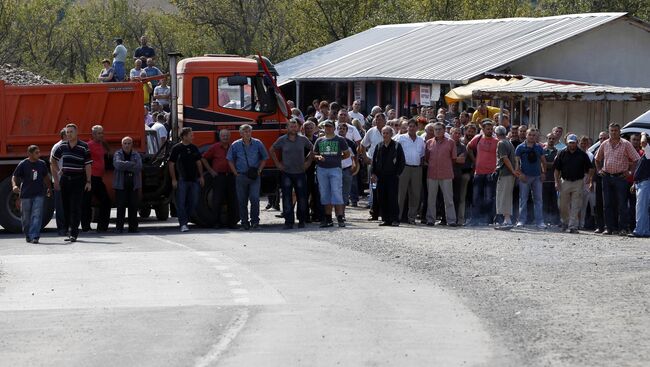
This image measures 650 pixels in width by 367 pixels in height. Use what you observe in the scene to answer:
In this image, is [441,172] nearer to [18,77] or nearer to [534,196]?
[534,196]

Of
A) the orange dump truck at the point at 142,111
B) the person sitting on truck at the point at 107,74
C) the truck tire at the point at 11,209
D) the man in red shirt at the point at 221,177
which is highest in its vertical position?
the person sitting on truck at the point at 107,74

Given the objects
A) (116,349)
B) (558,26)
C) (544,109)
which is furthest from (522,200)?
(558,26)

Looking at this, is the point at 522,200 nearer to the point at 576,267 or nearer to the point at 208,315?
the point at 576,267

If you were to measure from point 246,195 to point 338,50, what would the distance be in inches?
958

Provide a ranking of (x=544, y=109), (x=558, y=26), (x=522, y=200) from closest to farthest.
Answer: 1. (x=522, y=200)
2. (x=544, y=109)
3. (x=558, y=26)


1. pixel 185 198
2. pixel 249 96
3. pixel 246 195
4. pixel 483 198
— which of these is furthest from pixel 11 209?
pixel 483 198

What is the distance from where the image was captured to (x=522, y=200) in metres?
22.2

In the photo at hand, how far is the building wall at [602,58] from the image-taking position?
34.8m

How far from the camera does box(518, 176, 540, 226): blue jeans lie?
22.2 metres

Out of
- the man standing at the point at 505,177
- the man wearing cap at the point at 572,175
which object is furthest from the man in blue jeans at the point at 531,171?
A: the man wearing cap at the point at 572,175

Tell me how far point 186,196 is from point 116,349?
11378 mm

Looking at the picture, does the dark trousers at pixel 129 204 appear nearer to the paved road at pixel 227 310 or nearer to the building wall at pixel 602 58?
the paved road at pixel 227 310

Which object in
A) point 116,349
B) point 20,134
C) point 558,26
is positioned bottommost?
point 116,349

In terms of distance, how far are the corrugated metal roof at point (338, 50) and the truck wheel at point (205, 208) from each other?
64.4 feet
